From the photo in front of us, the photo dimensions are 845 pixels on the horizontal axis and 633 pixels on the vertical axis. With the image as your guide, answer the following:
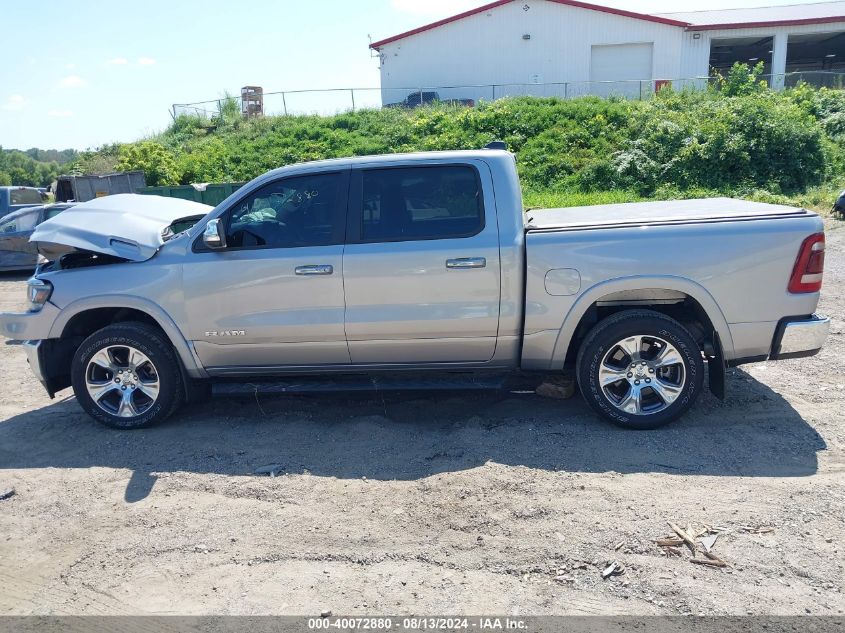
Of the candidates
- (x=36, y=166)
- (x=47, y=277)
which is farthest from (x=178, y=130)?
(x=36, y=166)

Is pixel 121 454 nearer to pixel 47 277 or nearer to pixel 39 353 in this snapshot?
pixel 39 353

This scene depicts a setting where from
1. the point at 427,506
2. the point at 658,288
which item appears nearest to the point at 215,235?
the point at 427,506

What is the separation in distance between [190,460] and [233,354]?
2.90ft

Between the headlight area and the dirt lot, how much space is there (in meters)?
1.05

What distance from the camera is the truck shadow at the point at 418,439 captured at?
15.8ft

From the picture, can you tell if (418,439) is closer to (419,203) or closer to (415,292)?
(415,292)

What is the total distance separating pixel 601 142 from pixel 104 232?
59.5 ft

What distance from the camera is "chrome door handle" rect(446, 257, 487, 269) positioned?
5.17 meters

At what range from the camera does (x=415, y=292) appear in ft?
17.3

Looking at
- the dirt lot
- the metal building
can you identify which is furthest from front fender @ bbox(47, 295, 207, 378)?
the metal building

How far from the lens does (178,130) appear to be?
3005 centimetres

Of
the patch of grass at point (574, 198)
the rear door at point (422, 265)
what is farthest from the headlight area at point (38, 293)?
the patch of grass at point (574, 198)

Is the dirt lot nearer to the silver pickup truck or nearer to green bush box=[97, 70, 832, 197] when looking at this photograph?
the silver pickup truck

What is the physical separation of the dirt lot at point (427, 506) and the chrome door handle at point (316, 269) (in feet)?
4.01
